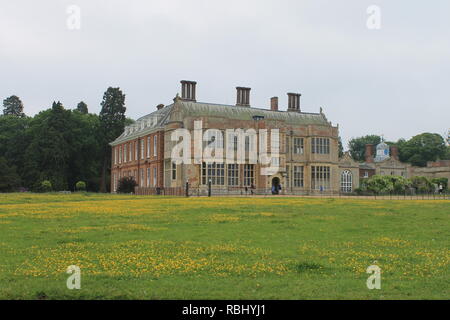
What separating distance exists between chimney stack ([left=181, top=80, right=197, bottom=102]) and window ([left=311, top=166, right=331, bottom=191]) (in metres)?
17.3

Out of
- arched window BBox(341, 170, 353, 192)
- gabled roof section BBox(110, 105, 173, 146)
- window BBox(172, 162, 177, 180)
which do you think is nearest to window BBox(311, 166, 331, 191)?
arched window BBox(341, 170, 353, 192)

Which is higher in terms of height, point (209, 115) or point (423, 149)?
point (209, 115)

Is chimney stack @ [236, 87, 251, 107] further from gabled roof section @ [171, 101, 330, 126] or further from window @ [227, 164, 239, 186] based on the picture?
window @ [227, 164, 239, 186]

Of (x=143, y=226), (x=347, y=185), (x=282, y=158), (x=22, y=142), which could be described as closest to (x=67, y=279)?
(x=143, y=226)

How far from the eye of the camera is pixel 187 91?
210 ft

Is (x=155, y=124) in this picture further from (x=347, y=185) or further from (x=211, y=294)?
(x=211, y=294)

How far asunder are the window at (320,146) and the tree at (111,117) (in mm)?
33554

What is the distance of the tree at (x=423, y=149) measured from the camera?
11325cm

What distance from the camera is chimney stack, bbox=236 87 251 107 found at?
67.0 metres

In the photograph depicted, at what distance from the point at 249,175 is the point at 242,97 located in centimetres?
1418

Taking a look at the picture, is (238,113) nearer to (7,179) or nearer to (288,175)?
(288,175)

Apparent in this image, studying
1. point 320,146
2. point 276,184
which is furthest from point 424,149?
point 276,184

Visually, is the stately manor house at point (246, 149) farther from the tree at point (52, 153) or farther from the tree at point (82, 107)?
the tree at point (82, 107)

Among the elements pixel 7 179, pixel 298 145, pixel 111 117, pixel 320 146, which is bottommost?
pixel 7 179
